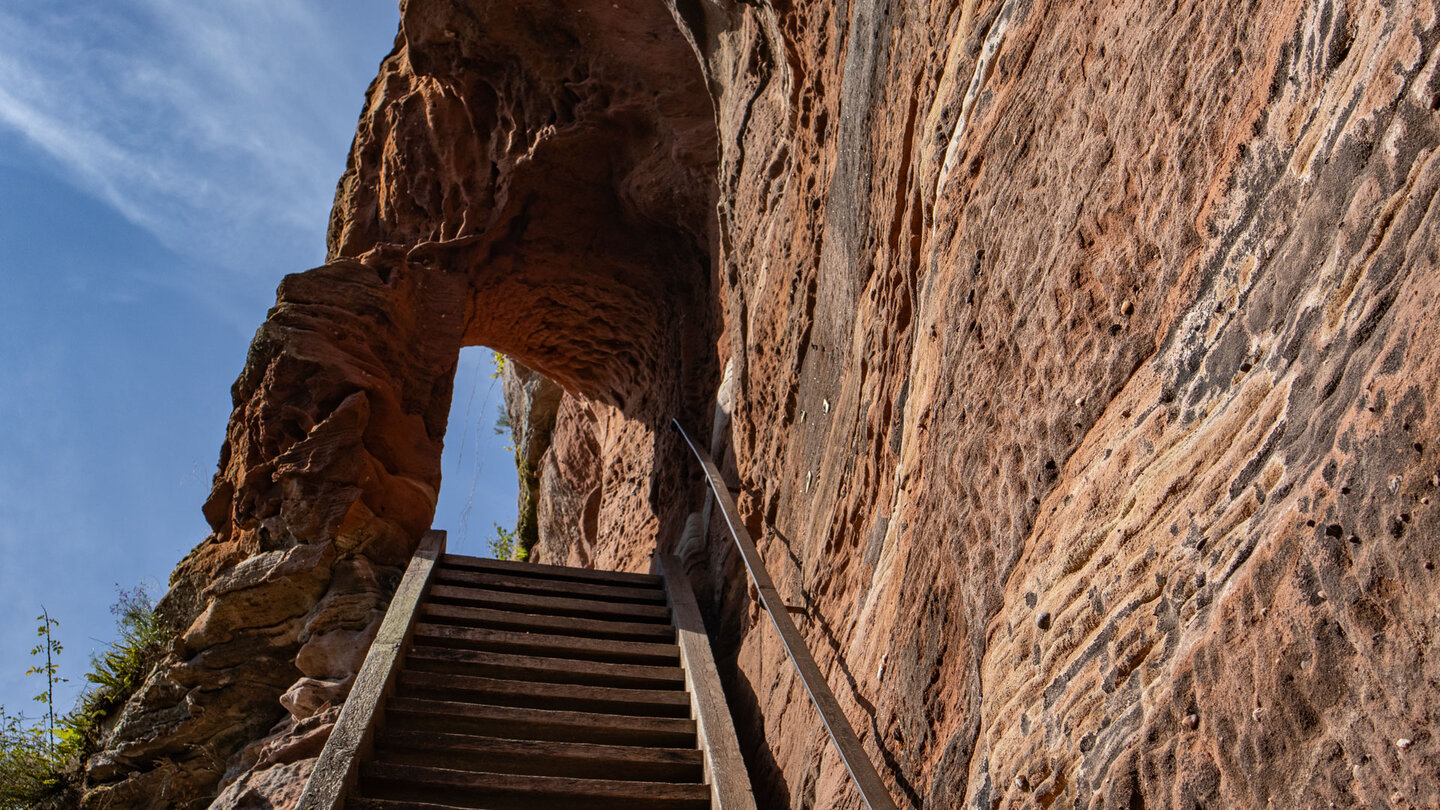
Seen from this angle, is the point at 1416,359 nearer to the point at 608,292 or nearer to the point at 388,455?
the point at 388,455

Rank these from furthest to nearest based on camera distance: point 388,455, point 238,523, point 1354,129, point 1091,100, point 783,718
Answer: point 388,455, point 238,523, point 783,718, point 1091,100, point 1354,129

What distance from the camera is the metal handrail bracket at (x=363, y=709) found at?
14.6 ft

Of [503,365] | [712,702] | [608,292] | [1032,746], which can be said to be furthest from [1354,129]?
[503,365]

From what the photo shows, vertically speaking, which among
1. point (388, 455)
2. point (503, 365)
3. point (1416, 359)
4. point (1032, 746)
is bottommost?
point (1032, 746)

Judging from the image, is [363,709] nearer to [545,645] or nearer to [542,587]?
[545,645]

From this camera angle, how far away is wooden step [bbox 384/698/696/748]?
207 inches

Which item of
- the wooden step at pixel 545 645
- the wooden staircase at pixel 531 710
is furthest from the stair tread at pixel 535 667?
the wooden step at pixel 545 645

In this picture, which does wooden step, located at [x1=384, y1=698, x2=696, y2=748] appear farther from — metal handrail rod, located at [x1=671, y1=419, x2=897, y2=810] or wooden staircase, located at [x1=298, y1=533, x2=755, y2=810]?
metal handrail rod, located at [x1=671, y1=419, x2=897, y2=810]

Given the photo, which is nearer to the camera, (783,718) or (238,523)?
(783,718)

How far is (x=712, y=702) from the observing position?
5453 mm

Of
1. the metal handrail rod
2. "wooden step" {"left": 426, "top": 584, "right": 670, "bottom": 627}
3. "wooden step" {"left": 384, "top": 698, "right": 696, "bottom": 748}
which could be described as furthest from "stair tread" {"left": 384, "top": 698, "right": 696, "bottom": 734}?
"wooden step" {"left": 426, "top": 584, "right": 670, "bottom": 627}

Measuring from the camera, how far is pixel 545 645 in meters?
6.18

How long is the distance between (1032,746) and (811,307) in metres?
3.51

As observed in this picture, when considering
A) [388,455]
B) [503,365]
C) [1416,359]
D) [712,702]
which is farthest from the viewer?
[503,365]
